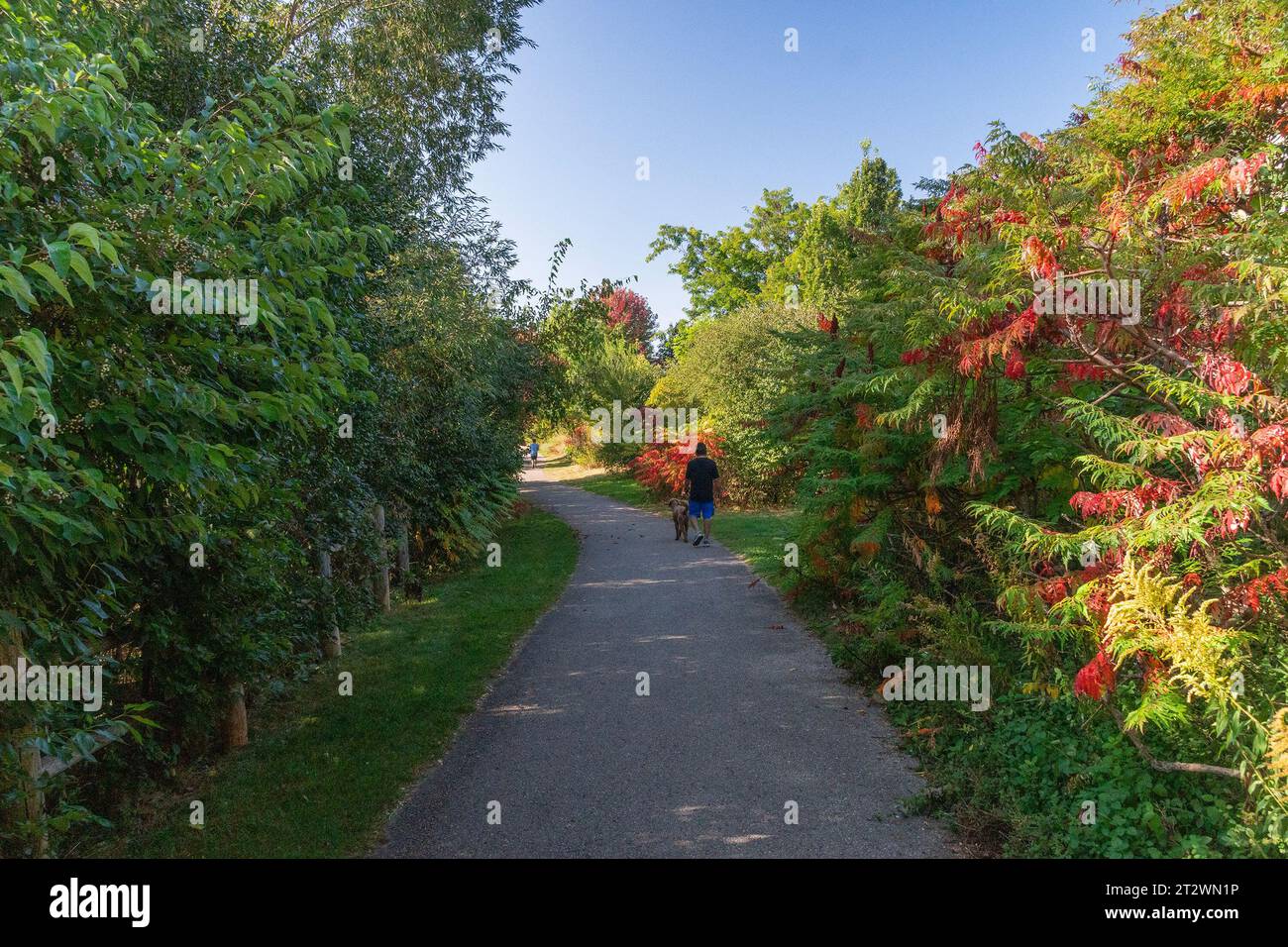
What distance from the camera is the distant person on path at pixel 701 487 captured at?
47.5 feet

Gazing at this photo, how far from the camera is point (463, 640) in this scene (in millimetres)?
8414

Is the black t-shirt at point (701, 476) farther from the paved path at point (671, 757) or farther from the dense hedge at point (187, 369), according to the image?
the dense hedge at point (187, 369)

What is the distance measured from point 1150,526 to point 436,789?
4533 millimetres

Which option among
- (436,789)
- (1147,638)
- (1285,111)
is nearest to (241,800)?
(436,789)

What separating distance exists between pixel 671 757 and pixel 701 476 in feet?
31.5

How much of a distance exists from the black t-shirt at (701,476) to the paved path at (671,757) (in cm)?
556

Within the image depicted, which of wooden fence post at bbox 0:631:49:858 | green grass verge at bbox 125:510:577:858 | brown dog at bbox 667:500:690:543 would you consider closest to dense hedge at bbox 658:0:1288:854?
green grass verge at bbox 125:510:577:858

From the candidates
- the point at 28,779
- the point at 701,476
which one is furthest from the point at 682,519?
the point at 28,779

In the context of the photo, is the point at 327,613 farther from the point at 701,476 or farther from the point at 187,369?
the point at 701,476

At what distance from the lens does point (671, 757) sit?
5.23 meters

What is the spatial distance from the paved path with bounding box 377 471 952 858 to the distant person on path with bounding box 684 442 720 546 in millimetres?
5573

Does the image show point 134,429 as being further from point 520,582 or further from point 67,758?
point 520,582

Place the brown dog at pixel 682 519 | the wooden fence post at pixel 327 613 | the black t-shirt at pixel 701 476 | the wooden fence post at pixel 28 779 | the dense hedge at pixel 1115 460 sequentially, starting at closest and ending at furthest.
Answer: the wooden fence post at pixel 28 779
the dense hedge at pixel 1115 460
the wooden fence post at pixel 327 613
the black t-shirt at pixel 701 476
the brown dog at pixel 682 519

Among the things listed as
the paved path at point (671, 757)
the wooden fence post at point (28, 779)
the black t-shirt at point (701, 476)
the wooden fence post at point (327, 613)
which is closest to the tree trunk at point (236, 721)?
the wooden fence post at point (327, 613)
